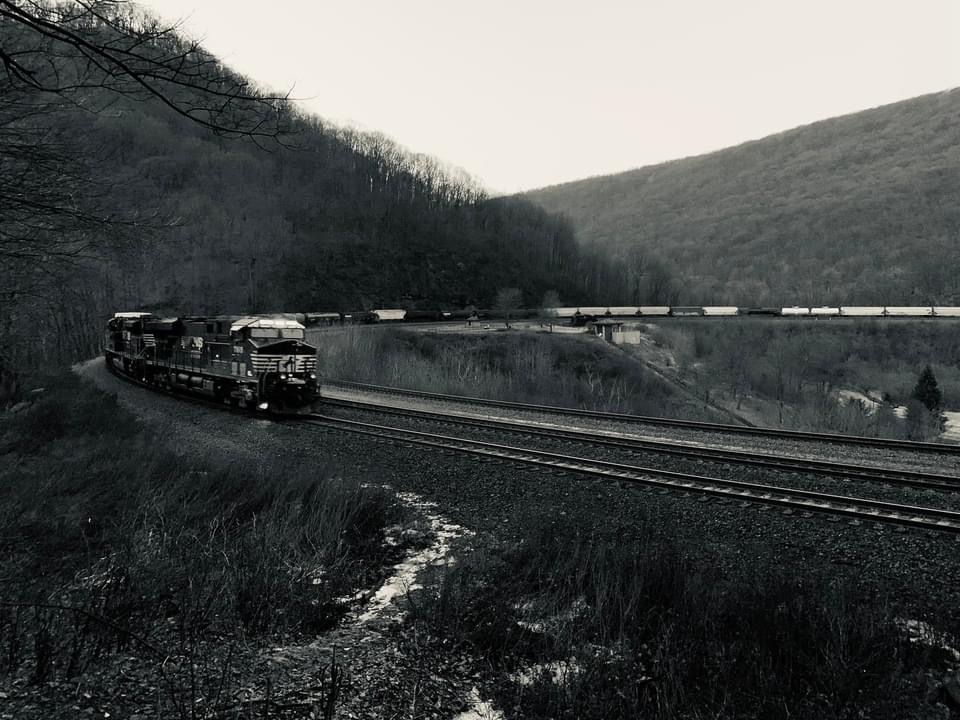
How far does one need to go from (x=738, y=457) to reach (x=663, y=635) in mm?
7484

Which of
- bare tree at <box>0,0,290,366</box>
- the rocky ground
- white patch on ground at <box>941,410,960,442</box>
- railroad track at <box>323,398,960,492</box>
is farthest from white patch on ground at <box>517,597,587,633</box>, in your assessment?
white patch on ground at <box>941,410,960,442</box>

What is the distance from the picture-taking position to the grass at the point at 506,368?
82.0 ft

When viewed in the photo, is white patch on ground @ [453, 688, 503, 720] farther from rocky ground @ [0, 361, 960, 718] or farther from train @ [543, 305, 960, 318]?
train @ [543, 305, 960, 318]

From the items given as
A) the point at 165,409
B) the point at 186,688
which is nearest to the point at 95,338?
the point at 165,409

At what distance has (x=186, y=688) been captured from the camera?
14.2 feet

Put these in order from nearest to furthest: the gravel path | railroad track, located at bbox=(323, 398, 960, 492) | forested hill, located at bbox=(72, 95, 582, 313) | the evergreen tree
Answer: railroad track, located at bbox=(323, 398, 960, 492)
the gravel path
the evergreen tree
forested hill, located at bbox=(72, 95, 582, 313)

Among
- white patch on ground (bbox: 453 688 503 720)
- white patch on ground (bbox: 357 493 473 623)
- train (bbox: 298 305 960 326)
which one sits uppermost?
train (bbox: 298 305 960 326)

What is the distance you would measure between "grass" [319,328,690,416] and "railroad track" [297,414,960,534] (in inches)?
430

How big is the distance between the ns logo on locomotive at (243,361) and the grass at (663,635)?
1113 centimetres

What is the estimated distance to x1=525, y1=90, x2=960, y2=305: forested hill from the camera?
354 ft

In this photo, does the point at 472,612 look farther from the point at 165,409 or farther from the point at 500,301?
the point at 500,301

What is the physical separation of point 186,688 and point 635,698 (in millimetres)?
3315

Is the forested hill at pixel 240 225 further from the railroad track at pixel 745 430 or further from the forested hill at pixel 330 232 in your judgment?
the railroad track at pixel 745 430

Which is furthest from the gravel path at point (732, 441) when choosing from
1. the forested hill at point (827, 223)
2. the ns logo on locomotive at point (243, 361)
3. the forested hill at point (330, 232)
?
the forested hill at point (827, 223)
